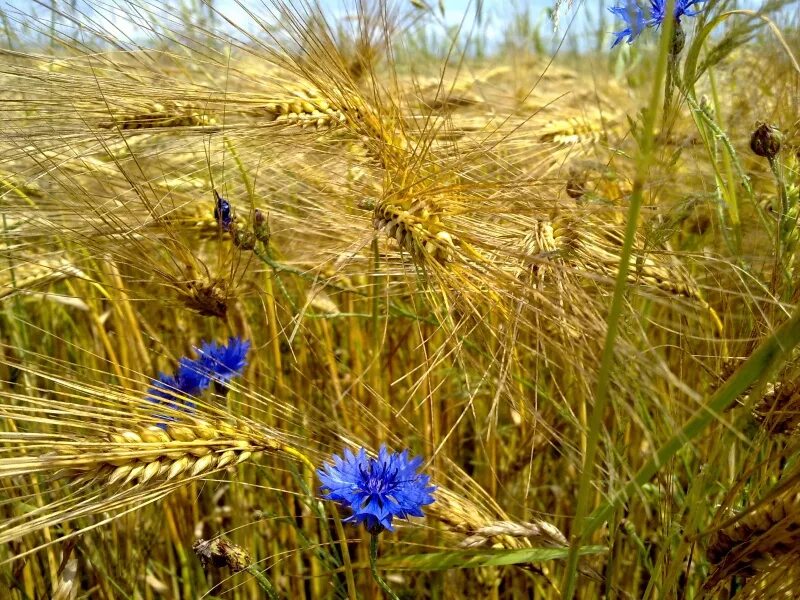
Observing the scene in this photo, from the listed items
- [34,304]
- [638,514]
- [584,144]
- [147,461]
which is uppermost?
[584,144]

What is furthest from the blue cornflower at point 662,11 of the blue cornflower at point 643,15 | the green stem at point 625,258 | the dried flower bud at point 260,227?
the dried flower bud at point 260,227

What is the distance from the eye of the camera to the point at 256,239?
3.11 feet

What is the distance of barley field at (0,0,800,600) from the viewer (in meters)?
0.62

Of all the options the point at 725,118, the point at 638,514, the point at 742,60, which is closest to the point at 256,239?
the point at 638,514

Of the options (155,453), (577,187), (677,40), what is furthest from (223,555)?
(677,40)

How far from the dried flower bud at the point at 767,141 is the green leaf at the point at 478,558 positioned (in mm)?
481

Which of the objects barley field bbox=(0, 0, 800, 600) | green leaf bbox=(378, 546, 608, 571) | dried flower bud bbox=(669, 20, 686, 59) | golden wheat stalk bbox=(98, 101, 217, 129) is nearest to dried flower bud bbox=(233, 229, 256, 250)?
barley field bbox=(0, 0, 800, 600)

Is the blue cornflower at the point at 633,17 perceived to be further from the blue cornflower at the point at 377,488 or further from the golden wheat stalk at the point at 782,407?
the blue cornflower at the point at 377,488

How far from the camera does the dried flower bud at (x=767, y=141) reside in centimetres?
85

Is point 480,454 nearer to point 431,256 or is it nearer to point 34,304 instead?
point 431,256

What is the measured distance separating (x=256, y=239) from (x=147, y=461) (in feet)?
1.23

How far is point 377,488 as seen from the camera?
695mm

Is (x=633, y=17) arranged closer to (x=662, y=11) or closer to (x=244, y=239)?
(x=662, y=11)

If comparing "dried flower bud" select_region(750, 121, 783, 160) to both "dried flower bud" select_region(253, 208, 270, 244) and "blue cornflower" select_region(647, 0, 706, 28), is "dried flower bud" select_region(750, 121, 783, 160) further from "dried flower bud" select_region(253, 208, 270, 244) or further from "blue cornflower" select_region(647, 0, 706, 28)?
"dried flower bud" select_region(253, 208, 270, 244)
